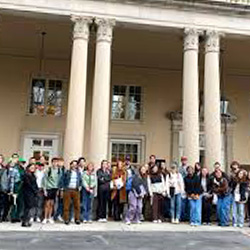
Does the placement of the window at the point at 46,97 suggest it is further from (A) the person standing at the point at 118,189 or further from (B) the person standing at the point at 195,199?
(B) the person standing at the point at 195,199

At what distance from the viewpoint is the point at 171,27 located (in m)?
13.8

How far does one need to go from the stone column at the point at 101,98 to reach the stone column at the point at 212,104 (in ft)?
12.1

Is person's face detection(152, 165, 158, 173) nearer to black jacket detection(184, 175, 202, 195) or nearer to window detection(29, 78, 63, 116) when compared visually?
black jacket detection(184, 175, 202, 195)

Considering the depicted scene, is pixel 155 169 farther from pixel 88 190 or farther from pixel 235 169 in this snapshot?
pixel 235 169

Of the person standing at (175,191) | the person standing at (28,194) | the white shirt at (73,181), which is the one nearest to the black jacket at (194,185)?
the person standing at (175,191)

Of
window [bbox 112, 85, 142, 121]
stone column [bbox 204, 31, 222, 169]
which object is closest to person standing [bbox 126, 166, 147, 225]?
stone column [bbox 204, 31, 222, 169]

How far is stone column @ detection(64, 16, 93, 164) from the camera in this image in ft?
39.9

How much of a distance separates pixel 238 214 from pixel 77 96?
20.9 ft

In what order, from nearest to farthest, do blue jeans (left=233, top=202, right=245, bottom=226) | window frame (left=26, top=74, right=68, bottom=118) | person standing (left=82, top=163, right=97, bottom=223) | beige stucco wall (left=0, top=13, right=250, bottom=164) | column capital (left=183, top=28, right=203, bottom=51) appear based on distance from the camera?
person standing (left=82, top=163, right=97, bottom=223) < blue jeans (left=233, top=202, right=245, bottom=226) < column capital (left=183, top=28, right=203, bottom=51) < beige stucco wall (left=0, top=13, right=250, bottom=164) < window frame (left=26, top=74, right=68, bottom=118)

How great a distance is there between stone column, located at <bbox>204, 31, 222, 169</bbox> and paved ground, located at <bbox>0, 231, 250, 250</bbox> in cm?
427

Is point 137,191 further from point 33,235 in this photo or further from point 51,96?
Answer: point 51,96

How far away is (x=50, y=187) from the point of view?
10.3 meters

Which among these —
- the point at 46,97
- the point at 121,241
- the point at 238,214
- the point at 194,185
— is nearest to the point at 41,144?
the point at 46,97

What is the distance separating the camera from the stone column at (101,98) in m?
12.3
